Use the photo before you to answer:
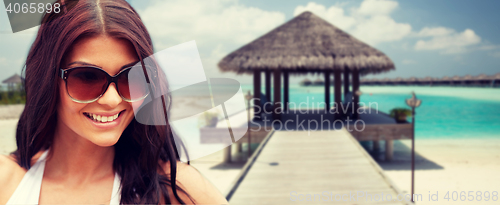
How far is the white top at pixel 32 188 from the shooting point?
0.63 meters

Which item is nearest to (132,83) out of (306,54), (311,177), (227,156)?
(311,177)

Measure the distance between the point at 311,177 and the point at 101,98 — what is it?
10.0 feet

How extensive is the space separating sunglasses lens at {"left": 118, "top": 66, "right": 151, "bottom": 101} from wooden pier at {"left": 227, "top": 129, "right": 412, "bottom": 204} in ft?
7.43

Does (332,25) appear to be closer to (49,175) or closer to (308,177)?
(308,177)

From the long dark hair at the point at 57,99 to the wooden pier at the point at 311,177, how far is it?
6.81ft

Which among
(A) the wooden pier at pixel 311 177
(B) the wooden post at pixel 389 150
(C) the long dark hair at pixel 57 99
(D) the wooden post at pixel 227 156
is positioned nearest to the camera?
(C) the long dark hair at pixel 57 99

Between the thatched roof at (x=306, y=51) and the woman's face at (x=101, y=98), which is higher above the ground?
the thatched roof at (x=306, y=51)

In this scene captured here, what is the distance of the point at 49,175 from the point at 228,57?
23.5ft

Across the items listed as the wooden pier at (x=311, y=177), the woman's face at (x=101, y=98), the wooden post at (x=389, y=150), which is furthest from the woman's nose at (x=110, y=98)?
the wooden post at (x=389, y=150)

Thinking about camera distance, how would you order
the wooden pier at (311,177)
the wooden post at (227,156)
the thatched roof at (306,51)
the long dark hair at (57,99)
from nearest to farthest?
1. the long dark hair at (57,99)
2. the wooden pier at (311,177)
3. the thatched roof at (306,51)
4. the wooden post at (227,156)

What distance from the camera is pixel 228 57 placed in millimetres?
7699

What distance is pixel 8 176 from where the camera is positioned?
0.63 meters

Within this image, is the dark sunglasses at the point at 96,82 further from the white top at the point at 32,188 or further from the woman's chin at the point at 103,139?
the white top at the point at 32,188

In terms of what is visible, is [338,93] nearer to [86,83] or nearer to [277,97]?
[277,97]
